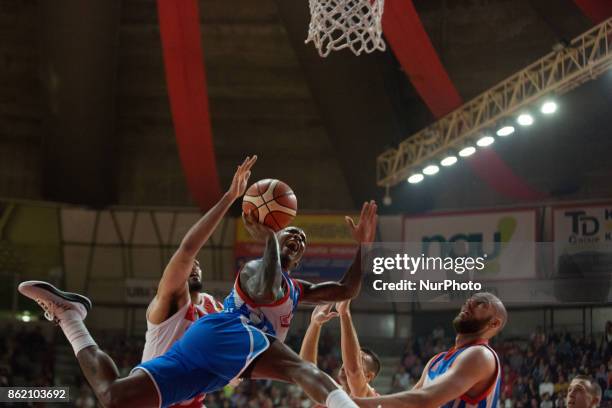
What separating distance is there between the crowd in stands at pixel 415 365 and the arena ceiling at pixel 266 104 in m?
3.20

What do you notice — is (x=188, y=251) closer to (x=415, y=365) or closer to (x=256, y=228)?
(x=256, y=228)

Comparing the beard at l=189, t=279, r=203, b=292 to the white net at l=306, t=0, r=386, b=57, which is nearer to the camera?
the beard at l=189, t=279, r=203, b=292

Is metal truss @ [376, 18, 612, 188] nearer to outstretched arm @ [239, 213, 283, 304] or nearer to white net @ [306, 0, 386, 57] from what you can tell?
white net @ [306, 0, 386, 57]

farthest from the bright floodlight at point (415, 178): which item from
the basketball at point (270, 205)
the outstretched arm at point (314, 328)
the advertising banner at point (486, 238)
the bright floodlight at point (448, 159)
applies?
the basketball at point (270, 205)

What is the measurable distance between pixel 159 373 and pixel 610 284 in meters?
12.7

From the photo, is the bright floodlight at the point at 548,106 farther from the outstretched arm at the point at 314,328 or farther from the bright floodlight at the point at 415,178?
the outstretched arm at the point at 314,328

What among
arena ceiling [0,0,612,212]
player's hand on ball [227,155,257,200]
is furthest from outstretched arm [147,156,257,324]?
arena ceiling [0,0,612,212]

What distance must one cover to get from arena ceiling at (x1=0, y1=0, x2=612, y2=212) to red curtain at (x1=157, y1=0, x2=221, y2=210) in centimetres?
92

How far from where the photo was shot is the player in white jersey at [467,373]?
15.2 feet

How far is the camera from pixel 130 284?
22.1 m

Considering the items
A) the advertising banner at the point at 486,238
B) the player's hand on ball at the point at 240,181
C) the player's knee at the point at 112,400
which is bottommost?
the player's knee at the point at 112,400

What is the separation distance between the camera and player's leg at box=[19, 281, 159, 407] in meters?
5.04

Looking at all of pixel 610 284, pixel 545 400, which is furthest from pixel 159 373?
pixel 610 284

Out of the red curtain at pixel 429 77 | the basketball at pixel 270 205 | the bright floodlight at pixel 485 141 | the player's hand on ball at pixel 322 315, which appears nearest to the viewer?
the basketball at pixel 270 205
